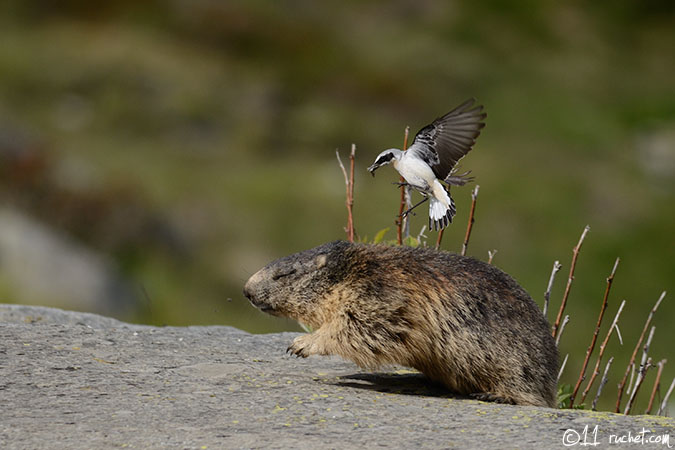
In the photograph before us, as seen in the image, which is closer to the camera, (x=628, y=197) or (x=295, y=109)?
(x=628, y=197)

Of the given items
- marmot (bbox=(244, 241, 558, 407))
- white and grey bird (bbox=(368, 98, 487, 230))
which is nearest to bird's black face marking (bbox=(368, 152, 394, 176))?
white and grey bird (bbox=(368, 98, 487, 230))

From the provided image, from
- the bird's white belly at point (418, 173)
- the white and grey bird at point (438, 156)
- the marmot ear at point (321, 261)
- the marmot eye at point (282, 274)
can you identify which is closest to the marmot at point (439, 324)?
the marmot ear at point (321, 261)

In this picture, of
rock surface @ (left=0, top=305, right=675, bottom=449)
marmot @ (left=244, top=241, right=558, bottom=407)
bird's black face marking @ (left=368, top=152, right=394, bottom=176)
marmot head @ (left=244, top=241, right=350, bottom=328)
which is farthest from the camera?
marmot head @ (left=244, top=241, right=350, bottom=328)

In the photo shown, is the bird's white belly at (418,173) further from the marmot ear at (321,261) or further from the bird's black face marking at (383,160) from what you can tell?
the marmot ear at (321,261)

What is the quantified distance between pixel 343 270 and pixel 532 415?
57.2 inches

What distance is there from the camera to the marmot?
4.75 metres

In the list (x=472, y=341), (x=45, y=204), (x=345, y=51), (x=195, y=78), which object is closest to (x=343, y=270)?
(x=472, y=341)

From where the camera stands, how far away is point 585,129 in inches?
846

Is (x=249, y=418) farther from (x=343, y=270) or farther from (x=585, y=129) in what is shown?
(x=585, y=129)

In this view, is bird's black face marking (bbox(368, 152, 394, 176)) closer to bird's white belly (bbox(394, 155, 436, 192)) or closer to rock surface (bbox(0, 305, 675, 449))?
bird's white belly (bbox(394, 155, 436, 192))

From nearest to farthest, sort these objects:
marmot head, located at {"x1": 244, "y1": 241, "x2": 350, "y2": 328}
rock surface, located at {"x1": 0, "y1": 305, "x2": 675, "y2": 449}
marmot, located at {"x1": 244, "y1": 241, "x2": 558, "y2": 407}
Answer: rock surface, located at {"x1": 0, "y1": 305, "x2": 675, "y2": 449}, marmot, located at {"x1": 244, "y1": 241, "x2": 558, "y2": 407}, marmot head, located at {"x1": 244, "y1": 241, "x2": 350, "y2": 328}

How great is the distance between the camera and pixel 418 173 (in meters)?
4.09

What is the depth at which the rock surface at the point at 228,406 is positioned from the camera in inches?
142

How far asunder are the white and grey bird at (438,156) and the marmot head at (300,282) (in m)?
1.06
